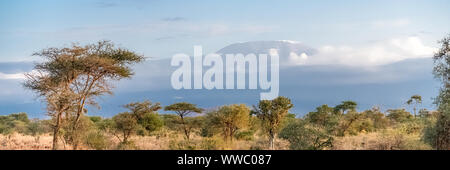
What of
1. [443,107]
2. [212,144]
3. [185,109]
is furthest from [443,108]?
[185,109]

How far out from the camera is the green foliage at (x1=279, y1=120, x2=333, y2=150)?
72.2 ft

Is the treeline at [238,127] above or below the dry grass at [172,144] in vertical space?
above

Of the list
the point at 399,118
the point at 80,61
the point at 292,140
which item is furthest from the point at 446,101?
the point at 399,118

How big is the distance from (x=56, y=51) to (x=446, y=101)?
18.4 m

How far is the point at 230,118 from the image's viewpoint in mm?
25500

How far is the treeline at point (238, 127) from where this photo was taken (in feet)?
72.2

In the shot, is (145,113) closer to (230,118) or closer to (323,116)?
(230,118)

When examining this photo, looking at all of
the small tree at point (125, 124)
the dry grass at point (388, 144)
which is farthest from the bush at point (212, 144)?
the small tree at point (125, 124)

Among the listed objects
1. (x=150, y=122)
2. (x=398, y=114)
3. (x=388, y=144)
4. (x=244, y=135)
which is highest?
(x=398, y=114)

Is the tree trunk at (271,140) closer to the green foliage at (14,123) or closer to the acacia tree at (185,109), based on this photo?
the acacia tree at (185,109)

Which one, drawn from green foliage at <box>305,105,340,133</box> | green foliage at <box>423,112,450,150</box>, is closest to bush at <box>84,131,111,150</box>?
green foliage at <box>305,105,340,133</box>

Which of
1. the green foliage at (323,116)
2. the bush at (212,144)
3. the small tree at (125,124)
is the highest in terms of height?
the green foliage at (323,116)

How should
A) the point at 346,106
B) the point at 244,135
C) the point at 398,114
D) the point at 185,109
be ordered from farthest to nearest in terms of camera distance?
the point at 398,114
the point at 346,106
the point at 185,109
the point at 244,135

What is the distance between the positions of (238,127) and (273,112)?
264 centimetres
